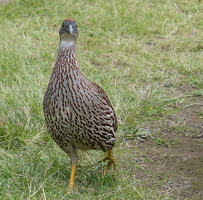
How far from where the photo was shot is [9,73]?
20.3ft

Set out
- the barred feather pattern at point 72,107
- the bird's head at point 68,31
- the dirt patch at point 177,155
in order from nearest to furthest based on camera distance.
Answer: the barred feather pattern at point 72,107 → the bird's head at point 68,31 → the dirt patch at point 177,155

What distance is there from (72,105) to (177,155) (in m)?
1.39

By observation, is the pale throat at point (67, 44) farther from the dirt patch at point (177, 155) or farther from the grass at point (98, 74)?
the dirt patch at point (177, 155)

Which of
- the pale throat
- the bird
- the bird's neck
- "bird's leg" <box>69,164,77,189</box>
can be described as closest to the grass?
"bird's leg" <box>69,164,77,189</box>

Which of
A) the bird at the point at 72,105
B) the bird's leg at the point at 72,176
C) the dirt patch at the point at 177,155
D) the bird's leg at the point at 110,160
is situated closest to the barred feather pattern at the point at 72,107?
the bird at the point at 72,105

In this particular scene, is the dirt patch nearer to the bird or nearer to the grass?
the grass

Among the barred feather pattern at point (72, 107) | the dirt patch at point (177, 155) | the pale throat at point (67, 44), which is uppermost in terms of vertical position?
the pale throat at point (67, 44)

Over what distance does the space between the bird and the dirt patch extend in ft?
2.15

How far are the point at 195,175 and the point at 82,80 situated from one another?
126cm

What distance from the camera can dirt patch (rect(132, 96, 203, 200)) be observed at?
4.37 m

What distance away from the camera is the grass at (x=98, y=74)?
13.8 ft

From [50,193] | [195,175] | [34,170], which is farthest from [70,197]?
[195,175]

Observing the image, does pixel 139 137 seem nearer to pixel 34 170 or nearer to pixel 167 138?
pixel 167 138

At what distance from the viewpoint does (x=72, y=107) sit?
388 cm
